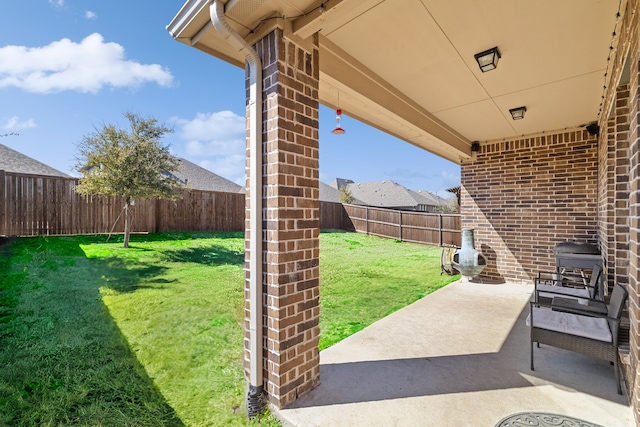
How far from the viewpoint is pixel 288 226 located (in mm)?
2072

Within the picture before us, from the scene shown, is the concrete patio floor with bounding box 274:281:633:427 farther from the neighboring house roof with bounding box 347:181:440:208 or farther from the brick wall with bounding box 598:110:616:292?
the neighboring house roof with bounding box 347:181:440:208

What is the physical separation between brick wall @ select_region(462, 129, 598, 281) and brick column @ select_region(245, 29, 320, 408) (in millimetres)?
5261

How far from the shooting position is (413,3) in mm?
2113

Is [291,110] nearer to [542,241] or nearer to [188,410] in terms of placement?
[188,410]

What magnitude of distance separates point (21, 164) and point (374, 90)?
16.0 m

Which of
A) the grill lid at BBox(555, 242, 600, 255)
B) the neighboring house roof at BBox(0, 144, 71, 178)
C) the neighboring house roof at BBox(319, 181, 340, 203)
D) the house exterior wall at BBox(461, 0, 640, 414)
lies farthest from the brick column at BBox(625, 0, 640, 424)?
the neighboring house roof at BBox(319, 181, 340, 203)

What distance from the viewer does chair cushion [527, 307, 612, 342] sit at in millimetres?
2369

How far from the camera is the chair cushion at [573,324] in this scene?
2369 mm

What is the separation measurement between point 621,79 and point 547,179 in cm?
316

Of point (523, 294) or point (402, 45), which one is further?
point (523, 294)

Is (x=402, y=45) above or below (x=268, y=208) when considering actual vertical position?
above

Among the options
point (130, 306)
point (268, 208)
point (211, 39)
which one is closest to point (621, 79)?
point (268, 208)

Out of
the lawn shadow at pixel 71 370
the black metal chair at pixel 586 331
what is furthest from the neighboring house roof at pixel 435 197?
the lawn shadow at pixel 71 370

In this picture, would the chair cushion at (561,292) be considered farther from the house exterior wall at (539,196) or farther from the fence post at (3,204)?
the fence post at (3,204)
